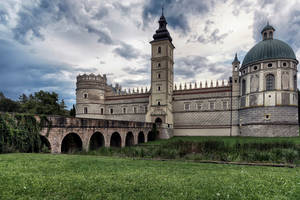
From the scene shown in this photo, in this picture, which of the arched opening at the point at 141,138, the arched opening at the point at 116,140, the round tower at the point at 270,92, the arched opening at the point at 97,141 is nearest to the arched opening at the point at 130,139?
the arched opening at the point at 116,140

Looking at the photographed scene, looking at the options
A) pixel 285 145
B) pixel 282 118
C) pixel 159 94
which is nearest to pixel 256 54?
pixel 282 118

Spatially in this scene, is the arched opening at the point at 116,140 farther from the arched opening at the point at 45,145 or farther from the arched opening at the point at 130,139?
the arched opening at the point at 45,145

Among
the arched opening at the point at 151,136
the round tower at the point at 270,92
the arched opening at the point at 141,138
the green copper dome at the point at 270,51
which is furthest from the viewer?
the arched opening at the point at 151,136

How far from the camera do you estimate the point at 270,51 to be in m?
31.6

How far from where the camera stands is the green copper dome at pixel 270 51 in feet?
102

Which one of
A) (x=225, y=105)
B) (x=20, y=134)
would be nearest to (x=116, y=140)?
(x=20, y=134)

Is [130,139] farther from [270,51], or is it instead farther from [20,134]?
[270,51]

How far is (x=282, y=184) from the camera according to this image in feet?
18.0

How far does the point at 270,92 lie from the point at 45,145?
32907 mm

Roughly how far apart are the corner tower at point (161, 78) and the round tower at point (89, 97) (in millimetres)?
14300

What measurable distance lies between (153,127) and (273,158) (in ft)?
76.4

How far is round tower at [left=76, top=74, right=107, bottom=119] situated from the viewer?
44.3 meters

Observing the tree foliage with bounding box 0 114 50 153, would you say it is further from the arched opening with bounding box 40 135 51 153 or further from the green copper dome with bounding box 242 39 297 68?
the green copper dome with bounding box 242 39 297 68

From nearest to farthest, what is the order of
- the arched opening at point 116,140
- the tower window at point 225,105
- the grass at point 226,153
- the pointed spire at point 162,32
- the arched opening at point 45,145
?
the grass at point 226,153 < the arched opening at point 45,145 < the arched opening at point 116,140 < the tower window at point 225,105 < the pointed spire at point 162,32
